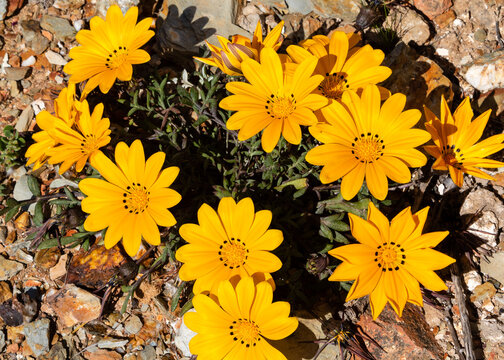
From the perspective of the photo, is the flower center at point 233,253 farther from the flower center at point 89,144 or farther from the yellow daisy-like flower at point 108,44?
the yellow daisy-like flower at point 108,44

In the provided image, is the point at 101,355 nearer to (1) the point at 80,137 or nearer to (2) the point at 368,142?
(1) the point at 80,137

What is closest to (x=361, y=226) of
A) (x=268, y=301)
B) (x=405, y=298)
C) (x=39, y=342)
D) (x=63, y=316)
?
(x=405, y=298)

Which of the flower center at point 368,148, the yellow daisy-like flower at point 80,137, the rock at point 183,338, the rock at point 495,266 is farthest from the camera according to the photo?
the rock at point 495,266

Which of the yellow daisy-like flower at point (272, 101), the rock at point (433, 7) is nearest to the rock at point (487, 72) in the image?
the rock at point (433, 7)

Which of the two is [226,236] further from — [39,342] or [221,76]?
[39,342]

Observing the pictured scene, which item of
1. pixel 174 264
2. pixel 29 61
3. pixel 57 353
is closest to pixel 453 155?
pixel 174 264

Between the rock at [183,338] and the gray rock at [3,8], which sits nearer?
the rock at [183,338]
